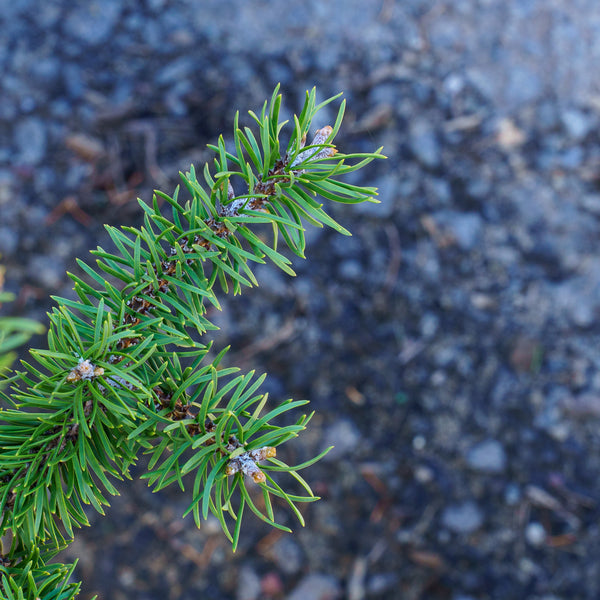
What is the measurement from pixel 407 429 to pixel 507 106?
1.02 metres

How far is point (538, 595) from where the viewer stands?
4.69 feet

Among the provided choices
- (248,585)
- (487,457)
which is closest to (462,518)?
(487,457)

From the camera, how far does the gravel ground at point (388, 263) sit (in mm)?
1444

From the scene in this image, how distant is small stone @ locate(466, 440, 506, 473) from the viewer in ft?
4.86

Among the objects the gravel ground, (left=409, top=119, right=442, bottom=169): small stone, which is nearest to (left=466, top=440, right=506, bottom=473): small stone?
the gravel ground

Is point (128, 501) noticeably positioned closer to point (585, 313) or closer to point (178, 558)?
point (178, 558)

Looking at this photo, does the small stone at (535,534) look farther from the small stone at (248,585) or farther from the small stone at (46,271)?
the small stone at (46,271)

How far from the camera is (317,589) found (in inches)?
56.7

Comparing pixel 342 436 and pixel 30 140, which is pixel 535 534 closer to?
pixel 342 436

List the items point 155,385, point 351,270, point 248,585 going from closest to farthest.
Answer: point 155,385 → point 248,585 → point 351,270

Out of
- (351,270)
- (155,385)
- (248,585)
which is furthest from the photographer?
(351,270)

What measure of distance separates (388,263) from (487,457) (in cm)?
61

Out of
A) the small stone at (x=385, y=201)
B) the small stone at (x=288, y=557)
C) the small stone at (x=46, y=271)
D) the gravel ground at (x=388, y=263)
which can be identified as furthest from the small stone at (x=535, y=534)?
the small stone at (x=46, y=271)

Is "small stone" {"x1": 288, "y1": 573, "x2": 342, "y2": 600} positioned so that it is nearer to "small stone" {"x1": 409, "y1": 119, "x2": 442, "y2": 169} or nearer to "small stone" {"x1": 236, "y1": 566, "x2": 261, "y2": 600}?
"small stone" {"x1": 236, "y1": 566, "x2": 261, "y2": 600}
